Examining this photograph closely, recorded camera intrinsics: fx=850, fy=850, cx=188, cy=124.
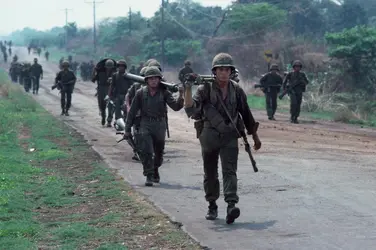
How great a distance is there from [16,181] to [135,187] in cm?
203

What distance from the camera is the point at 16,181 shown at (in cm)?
1279

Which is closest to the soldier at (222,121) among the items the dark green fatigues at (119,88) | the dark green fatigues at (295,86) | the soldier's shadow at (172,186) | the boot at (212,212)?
the boot at (212,212)

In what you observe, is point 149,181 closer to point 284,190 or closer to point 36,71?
point 284,190

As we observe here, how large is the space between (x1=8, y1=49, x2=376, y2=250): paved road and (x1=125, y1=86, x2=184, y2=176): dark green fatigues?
17.2 inches

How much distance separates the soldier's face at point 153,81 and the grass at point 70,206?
1.48 meters

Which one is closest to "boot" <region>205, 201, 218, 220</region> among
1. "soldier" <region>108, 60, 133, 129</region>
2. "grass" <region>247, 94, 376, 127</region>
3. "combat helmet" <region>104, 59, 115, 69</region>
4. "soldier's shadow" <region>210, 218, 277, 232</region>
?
"soldier's shadow" <region>210, 218, 277, 232</region>

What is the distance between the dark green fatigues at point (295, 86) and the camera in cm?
2425

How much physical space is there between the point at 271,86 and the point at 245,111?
16201mm

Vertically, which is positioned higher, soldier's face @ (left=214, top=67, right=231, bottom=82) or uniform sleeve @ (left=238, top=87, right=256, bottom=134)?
soldier's face @ (left=214, top=67, right=231, bottom=82)

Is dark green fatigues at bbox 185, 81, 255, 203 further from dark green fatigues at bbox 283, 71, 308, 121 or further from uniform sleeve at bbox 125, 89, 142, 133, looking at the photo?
dark green fatigues at bbox 283, 71, 308, 121

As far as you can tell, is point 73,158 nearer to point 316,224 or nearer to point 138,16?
point 316,224

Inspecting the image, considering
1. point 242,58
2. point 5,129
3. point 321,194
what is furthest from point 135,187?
point 242,58

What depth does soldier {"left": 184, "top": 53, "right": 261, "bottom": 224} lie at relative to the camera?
29.6ft

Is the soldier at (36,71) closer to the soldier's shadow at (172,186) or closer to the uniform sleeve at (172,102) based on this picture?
the soldier's shadow at (172,186)
